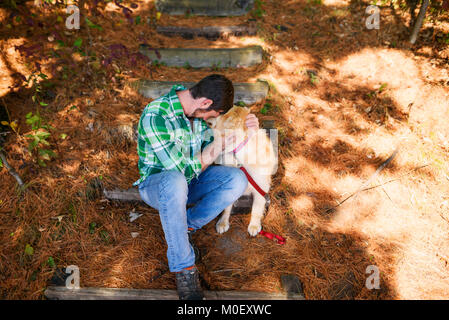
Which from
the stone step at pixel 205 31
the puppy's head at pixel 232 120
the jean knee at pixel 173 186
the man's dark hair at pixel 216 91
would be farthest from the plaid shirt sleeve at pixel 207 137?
the stone step at pixel 205 31

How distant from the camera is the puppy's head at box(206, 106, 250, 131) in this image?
7.13 ft

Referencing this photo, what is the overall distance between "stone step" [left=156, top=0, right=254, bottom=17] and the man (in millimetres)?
3326

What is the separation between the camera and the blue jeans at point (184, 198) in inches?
78.2

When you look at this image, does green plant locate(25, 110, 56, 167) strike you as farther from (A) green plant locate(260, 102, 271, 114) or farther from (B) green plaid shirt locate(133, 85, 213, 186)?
(A) green plant locate(260, 102, 271, 114)

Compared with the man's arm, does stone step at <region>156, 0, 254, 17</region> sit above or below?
above

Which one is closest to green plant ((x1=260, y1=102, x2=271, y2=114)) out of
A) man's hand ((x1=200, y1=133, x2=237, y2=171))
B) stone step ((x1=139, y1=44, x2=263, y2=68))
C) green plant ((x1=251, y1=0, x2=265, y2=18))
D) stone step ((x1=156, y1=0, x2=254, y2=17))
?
stone step ((x1=139, y1=44, x2=263, y2=68))

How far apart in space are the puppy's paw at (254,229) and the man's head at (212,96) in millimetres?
1255

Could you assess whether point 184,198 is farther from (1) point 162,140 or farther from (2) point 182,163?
(1) point 162,140

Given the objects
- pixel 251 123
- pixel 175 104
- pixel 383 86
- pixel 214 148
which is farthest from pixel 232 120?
pixel 383 86

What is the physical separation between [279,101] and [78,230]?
9.73ft

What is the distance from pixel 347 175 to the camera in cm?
295

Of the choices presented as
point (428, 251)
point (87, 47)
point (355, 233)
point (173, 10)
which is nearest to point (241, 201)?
point (355, 233)

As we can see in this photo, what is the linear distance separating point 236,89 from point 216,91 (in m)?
1.59

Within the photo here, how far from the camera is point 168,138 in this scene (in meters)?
2.00
